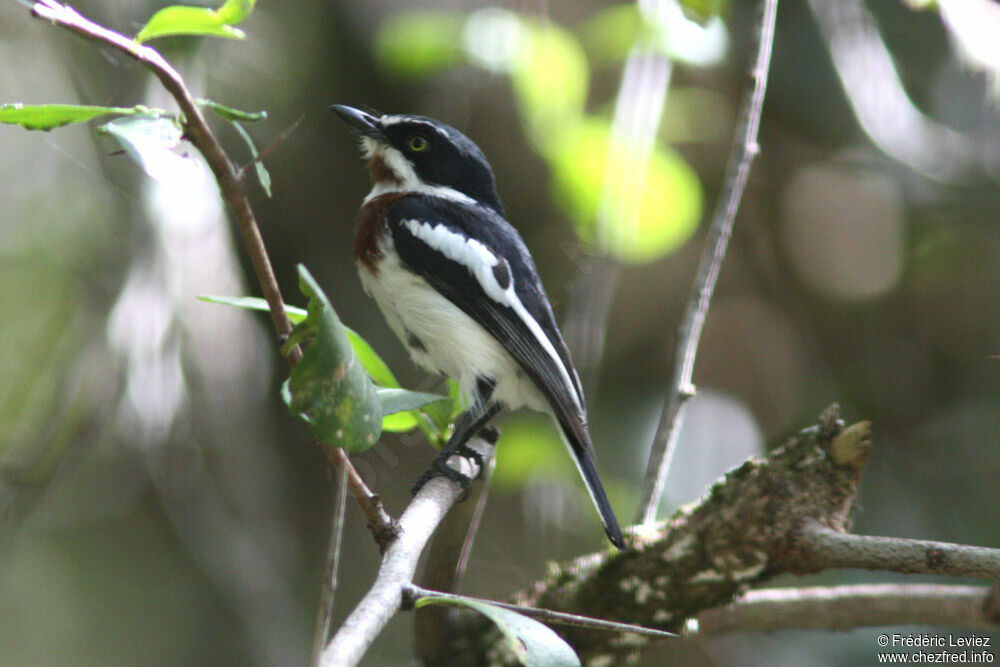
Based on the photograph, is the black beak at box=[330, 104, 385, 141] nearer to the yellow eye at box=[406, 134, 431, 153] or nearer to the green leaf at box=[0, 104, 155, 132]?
the yellow eye at box=[406, 134, 431, 153]

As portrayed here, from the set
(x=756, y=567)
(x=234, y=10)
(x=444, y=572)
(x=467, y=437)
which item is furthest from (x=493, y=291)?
(x=234, y=10)

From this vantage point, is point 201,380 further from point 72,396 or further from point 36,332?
point 36,332

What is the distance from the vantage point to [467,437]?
8.09ft

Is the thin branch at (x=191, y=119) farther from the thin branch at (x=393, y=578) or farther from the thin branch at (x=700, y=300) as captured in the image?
the thin branch at (x=700, y=300)

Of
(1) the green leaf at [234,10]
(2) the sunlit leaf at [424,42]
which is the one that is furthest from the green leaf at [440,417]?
(2) the sunlit leaf at [424,42]

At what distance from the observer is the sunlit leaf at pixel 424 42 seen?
114 inches

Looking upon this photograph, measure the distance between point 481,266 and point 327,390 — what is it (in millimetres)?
1369

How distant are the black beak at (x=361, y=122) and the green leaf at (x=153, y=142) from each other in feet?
5.11

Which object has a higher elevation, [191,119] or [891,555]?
[191,119]

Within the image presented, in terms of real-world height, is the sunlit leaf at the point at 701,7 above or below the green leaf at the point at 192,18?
above

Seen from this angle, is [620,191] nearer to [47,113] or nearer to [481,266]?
[481,266]

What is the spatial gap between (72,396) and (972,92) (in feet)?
13.8

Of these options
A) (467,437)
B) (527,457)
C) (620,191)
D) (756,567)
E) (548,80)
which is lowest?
(527,457)

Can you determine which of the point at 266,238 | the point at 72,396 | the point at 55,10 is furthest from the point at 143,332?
the point at 55,10
